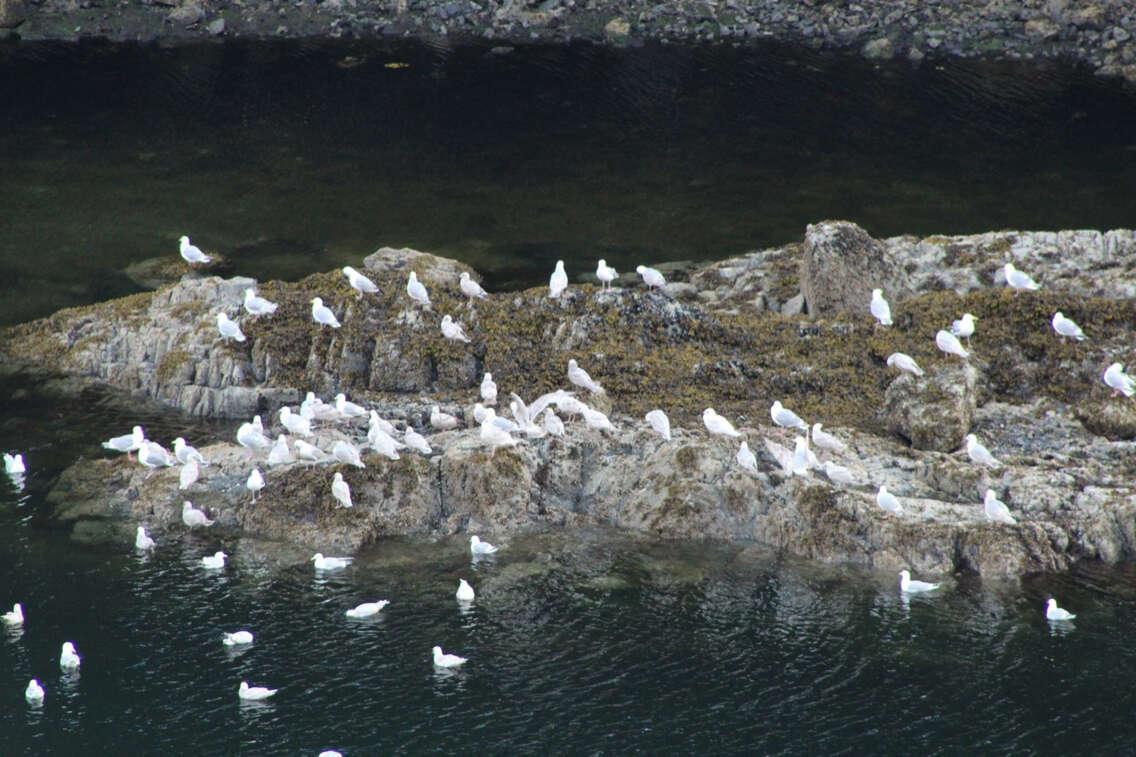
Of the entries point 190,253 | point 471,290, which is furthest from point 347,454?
point 190,253

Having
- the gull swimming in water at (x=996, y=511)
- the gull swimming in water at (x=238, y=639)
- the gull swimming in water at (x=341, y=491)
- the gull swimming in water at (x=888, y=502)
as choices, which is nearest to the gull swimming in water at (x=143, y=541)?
the gull swimming in water at (x=341, y=491)

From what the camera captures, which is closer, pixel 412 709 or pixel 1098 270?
pixel 412 709

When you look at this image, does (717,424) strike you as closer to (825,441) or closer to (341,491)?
(825,441)

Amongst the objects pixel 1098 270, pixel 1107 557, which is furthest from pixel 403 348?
pixel 1098 270

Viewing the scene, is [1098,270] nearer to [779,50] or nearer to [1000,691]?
[1000,691]

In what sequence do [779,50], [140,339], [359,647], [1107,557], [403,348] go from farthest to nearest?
1. [779,50]
2. [140,339]
3. [403,348]
4. [1107,557]
5. [359,647]

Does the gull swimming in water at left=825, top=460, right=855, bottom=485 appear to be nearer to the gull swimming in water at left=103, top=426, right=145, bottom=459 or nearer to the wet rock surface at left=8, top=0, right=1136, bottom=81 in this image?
the gull swimming in water at left=103, top=426, right=145, bottom=459

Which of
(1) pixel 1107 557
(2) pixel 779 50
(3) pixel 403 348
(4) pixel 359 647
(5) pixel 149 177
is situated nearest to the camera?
(4) pixel 359 647
